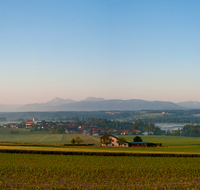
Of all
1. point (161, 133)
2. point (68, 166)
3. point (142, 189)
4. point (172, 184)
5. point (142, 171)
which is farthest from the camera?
point (161, 133)

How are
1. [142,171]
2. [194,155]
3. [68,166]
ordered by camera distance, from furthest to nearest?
[194,155], [68,166], [142,171]

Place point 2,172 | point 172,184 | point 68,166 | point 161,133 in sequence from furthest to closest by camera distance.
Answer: point 161,133 → point 68,166 → point 2,172 → point 172,184

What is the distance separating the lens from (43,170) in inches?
1142

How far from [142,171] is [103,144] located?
5044cm

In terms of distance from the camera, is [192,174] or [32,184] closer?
[32,184]

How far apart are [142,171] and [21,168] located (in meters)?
15.7

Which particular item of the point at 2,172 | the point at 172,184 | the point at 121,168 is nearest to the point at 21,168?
the point at 2,172

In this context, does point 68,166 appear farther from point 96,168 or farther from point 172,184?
point 172,184

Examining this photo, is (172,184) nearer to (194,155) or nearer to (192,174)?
(192,174)

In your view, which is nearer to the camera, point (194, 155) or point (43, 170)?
point (43, 170)

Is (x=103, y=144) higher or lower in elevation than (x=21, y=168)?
lower

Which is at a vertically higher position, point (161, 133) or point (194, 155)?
point (194, 155)

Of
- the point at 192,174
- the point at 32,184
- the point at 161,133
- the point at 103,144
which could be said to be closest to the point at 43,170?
the point at 32,184

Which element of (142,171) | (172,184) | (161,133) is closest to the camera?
(172,184)
